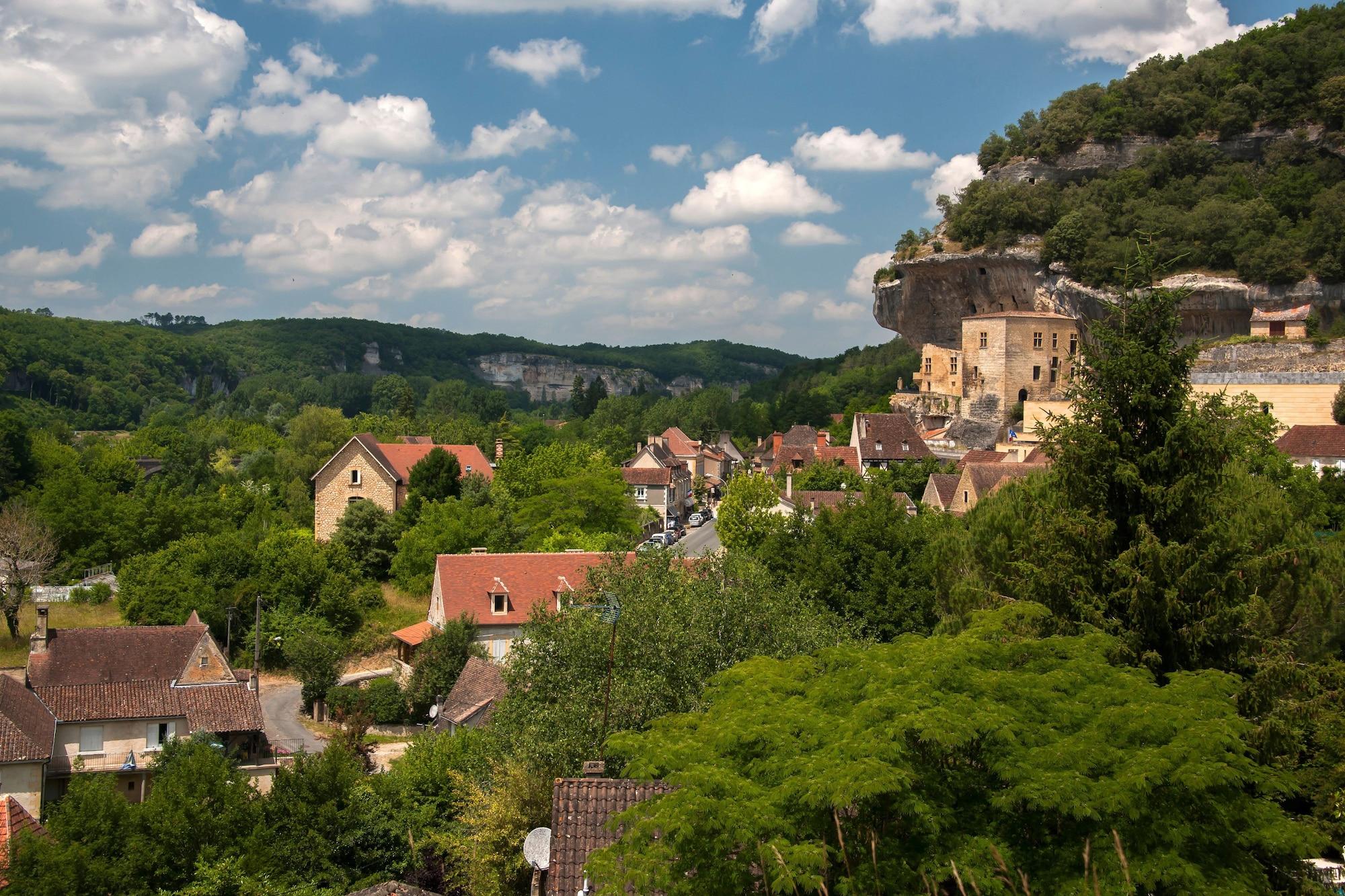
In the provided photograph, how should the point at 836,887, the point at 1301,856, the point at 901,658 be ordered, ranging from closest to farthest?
1. the point at 836,887
2. the point at 1301,856
3. the point at 901,658

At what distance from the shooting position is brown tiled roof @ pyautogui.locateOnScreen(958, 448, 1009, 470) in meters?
53.7

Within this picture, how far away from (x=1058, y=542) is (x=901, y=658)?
6.13 metres

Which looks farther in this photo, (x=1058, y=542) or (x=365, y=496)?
(x=365, y=496)

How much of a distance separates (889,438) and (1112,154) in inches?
1093

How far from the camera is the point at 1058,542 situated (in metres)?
17.2

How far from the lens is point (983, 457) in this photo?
56.8m

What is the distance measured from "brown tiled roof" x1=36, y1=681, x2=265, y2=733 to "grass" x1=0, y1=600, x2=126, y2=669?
857 cm

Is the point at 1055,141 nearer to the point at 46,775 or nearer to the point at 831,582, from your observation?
the point at 831,582

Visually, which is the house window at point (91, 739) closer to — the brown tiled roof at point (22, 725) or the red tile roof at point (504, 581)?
the brown tiled roof at point (22, 725)

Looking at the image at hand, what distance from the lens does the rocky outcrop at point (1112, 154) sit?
67562mm

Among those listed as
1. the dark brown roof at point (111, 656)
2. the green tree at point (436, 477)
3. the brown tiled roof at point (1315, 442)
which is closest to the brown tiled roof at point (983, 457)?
the brown tiled roof at point (1315, 442)

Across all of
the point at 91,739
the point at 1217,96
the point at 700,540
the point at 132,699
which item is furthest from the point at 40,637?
the point at 1217,96

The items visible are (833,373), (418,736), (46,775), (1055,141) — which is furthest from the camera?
(833,373)

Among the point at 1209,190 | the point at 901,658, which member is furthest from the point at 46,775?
the point at 1209,190
